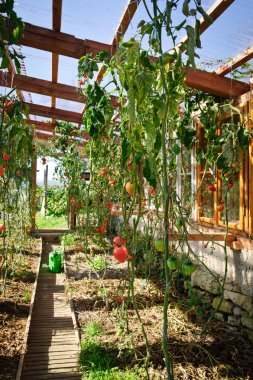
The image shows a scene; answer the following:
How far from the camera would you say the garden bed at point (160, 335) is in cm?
217

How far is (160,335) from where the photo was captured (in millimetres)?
2617

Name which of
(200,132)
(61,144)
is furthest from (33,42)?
(61,144)

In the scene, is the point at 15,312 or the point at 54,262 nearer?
the point at 15,312

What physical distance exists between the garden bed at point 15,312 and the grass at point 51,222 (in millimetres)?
3668

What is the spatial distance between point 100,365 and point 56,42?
2.76 meters

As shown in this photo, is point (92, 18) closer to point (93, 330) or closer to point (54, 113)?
point (93, 330)

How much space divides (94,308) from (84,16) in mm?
2673

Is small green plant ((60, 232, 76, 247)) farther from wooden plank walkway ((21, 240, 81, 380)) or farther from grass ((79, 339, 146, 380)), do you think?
grass ((79, 339, 146, 380))

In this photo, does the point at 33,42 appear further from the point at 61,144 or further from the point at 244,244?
the point at 61,144

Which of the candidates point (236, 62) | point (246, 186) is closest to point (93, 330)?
point (246, 186)

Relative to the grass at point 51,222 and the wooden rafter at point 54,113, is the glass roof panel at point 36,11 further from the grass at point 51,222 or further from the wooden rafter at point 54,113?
the grass at point 51,222

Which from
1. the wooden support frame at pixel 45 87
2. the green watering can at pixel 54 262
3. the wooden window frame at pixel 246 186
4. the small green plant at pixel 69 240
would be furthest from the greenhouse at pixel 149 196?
the small green plant at pixel 69 240

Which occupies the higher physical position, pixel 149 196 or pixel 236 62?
pixel 236 62

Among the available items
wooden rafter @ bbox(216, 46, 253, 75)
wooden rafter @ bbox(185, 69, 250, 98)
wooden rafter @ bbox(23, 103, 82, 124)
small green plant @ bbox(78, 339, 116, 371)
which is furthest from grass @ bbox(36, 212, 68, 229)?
wooden rafter @ bbox(216, 46, 253, 75)
